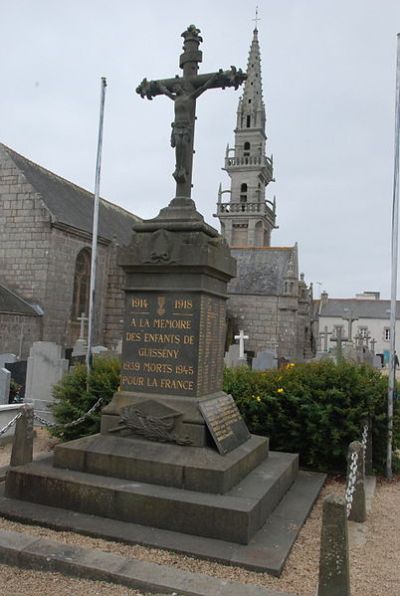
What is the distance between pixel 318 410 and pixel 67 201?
19.1 metres

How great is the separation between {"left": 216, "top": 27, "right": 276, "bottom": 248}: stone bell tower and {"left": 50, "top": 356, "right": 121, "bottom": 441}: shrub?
4607 centimetres

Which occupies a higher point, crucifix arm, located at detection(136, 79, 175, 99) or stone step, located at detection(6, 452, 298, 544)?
crucifix arm, located at detection(136, 79, 175, 99)

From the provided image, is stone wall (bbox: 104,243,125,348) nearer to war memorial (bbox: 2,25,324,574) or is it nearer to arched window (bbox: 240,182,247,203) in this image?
war memorial (bbox: 2,25,324,574)

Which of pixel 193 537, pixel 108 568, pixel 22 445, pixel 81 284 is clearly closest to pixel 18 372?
pixel 22 445

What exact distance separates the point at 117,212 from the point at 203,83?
25.8m

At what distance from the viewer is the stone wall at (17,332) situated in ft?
59.1

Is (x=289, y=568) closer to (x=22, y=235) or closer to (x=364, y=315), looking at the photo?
(x=22, y=235)

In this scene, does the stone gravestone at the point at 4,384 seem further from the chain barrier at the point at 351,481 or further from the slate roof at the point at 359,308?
the slate roof at the point at 359,308

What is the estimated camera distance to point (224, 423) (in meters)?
5.75

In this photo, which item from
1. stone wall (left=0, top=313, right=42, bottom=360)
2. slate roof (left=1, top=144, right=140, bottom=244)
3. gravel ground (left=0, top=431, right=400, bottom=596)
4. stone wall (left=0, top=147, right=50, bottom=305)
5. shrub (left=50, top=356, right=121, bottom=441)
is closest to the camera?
gravel ground (left=0, top=431, right=400, bottom=596)

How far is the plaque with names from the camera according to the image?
540 cm

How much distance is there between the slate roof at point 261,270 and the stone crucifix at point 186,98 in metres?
21.5

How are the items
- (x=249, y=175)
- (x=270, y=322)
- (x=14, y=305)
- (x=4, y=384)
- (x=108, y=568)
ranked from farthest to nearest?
1. (x=249, y=175)
2. (x=270, y=322)
3. (x=14, y=305)
4. (x=4, y=384)
5. (x=108, y=568)

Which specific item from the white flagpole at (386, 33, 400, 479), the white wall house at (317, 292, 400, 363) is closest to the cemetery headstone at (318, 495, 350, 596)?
the white flagpole at (386, 33, 400, 479)
